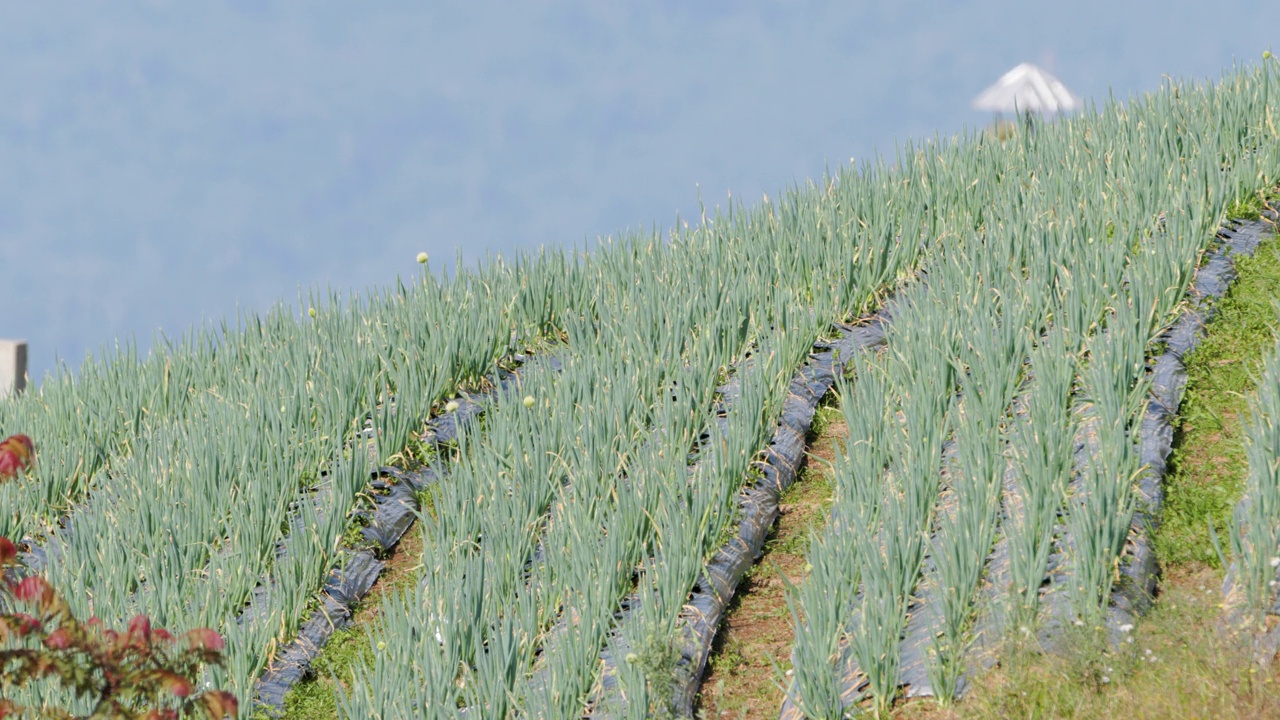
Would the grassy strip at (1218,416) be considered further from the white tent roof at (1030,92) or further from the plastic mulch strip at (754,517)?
the white tent roof at (1030,92)

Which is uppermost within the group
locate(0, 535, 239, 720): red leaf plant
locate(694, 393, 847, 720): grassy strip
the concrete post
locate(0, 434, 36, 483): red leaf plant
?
locate(0, 434, 36, 483): red leaf plant

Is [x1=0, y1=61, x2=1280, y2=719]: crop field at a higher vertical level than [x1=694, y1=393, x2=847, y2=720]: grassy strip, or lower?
higher

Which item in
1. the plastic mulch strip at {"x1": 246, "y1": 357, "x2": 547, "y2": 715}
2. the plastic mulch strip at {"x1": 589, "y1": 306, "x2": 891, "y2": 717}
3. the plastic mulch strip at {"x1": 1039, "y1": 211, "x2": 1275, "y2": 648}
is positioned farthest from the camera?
the plastic mulch strip at {"x1": 246, "y1": 357, "x2": 547, "y2": 715}

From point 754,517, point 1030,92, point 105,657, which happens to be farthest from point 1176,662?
point 1030,92

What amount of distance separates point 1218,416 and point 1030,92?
327 inches

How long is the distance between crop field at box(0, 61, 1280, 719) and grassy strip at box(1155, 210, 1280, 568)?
0.15 meters

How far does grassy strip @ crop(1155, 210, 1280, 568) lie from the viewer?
14.1ft

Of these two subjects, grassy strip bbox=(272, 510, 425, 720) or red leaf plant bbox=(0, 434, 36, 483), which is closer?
red leaf plant bbox=(0, 434, 36, 483)

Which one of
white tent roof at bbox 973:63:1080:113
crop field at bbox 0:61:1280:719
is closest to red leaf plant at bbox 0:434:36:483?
crop field at bbox 0:61:1280:719

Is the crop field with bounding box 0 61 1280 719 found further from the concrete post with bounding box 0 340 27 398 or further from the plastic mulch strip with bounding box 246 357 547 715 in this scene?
the concrete post with bounding box 0 340 27 398

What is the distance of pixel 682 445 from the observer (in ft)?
15.2

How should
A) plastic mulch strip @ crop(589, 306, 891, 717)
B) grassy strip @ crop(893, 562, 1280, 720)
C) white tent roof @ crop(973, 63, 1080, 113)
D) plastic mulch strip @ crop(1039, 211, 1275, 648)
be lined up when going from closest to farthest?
grassy strip @ crop(893, 562, 1280, 720), plastic mulch strip @ crop(1039, 211, 1275, 648), plastic mulch strip @ crop(589, 306, 891, 717), white tent roof @ crop(973, 63, 1080, 113)

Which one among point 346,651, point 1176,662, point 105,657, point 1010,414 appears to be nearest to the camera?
point 105,657

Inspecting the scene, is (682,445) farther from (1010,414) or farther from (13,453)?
(13,453)
